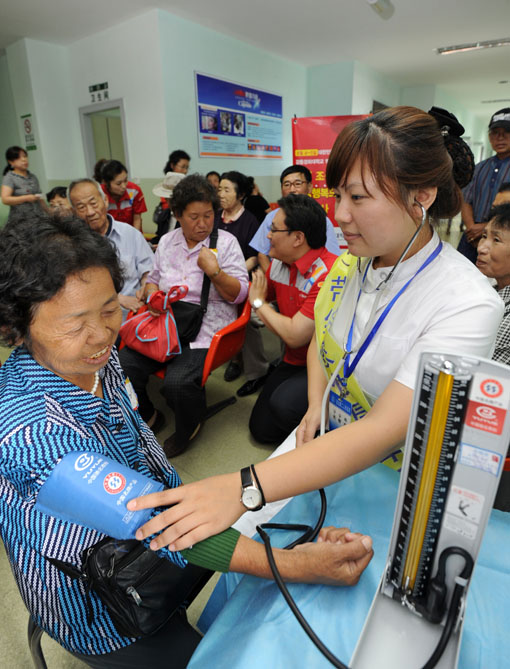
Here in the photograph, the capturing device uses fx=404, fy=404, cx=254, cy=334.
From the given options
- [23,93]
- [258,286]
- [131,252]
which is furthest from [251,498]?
[23,93]

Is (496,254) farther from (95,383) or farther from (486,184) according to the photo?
(95,383)

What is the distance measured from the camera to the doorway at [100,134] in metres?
5.81

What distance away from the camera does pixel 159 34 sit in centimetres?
470

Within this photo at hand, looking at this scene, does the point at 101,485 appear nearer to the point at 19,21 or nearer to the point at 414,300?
the point at 414,300

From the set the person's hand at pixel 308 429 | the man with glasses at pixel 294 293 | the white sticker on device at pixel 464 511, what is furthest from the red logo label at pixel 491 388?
the man with glasses at pixel 294 293

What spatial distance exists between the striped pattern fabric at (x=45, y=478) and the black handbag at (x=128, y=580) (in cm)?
3

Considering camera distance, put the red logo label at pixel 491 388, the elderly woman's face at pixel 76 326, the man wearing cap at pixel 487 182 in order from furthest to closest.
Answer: the man wearing cap at pixel 487 182, the elderly woman's face at pixel 76 326, the red logo label at pixel 491 388

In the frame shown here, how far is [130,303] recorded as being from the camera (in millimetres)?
2404

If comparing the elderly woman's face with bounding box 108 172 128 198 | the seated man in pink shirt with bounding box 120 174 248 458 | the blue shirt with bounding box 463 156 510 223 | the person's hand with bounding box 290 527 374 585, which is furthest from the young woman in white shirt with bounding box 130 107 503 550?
the elderly woman's face with bounding box 108 172 128 198

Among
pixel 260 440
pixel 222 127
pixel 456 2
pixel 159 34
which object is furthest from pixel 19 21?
pixel 260 440

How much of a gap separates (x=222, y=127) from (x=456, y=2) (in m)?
3.12

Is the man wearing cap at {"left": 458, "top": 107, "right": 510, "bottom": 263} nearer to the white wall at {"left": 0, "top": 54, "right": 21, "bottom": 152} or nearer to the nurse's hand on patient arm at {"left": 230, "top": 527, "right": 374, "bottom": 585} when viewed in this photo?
the nurse's hand on patient arm at {"left": 230, "top": 527, "right": 374, "bottom": 585}

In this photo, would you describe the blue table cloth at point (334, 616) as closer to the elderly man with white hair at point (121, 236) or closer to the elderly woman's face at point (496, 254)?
the elderly woman's face at point (496, 254)

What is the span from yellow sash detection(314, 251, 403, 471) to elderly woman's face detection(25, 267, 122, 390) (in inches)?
23.2
